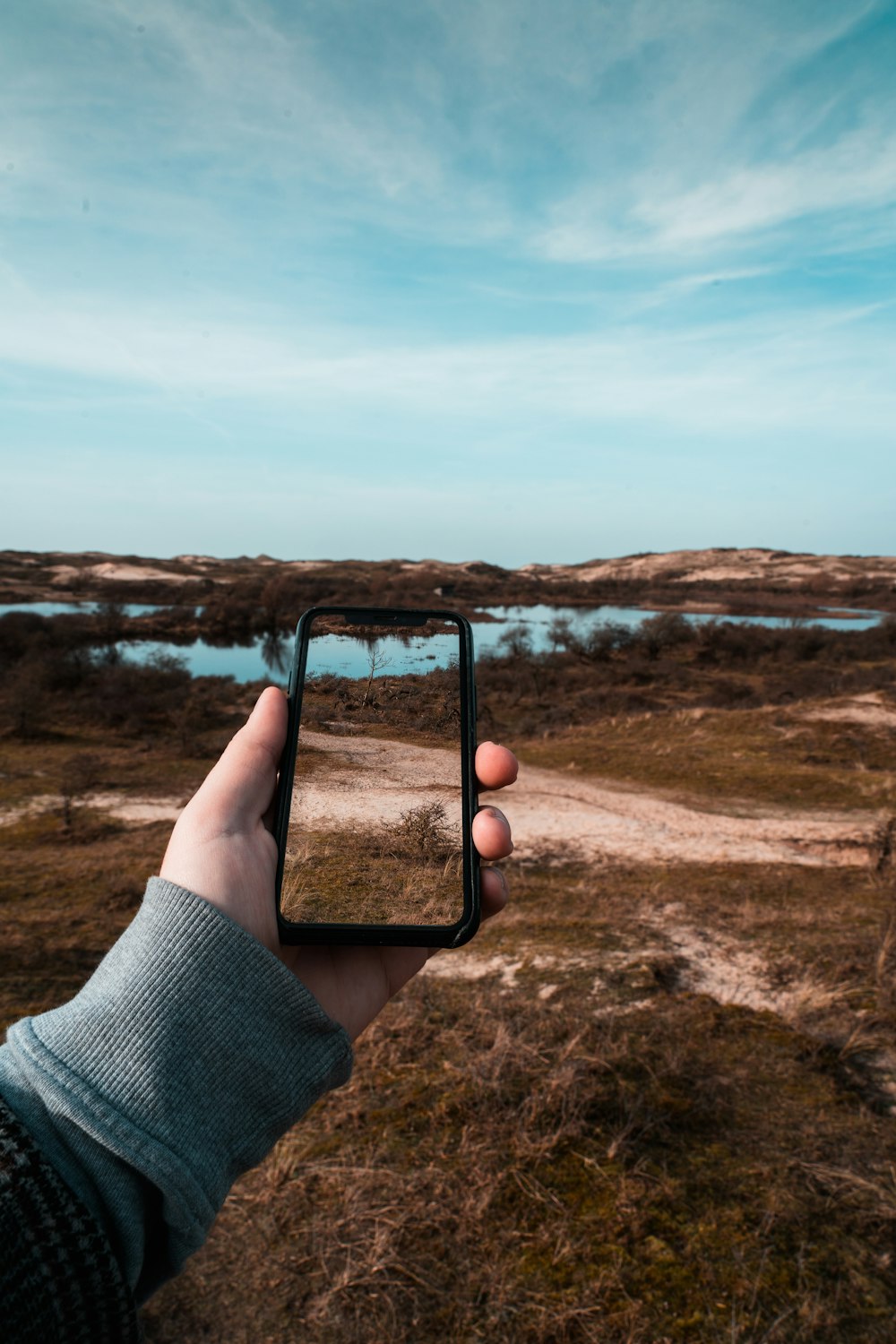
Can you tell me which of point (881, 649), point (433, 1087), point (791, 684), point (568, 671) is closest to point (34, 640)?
point (568, 671)

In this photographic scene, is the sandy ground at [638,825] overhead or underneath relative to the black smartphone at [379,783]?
underneath

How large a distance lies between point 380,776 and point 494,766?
1.18ft

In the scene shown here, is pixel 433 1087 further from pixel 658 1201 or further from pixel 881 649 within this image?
pixel 881 649

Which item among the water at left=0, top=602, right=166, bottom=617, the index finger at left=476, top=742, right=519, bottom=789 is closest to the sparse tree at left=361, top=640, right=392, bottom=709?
the index finger at left=476, top=742, right=519, bottom=789

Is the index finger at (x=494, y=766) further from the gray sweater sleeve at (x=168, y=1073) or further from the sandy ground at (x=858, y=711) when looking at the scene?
the sandy ground at (x=858, y=711)

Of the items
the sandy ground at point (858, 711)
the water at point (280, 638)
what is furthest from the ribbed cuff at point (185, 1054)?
the water at point (280, 638)

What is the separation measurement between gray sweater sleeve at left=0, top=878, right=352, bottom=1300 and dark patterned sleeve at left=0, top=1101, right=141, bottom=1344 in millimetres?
47

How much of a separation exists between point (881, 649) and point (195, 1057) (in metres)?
48.8

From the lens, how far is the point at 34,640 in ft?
125

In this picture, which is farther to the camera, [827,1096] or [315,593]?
[315,593]

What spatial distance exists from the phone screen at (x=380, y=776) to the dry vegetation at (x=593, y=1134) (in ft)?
8.57

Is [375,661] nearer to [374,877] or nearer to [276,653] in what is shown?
[374,877]

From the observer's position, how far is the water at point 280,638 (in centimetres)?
4472

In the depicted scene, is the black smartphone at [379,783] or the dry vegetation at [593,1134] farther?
the dry vegetation at [593,1134]
